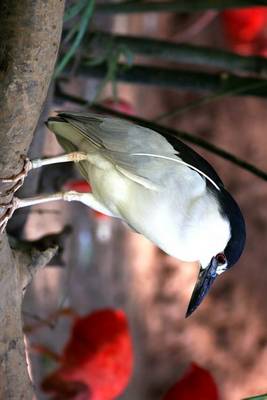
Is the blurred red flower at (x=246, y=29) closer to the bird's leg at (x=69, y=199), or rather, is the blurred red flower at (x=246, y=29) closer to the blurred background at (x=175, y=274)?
the blurred background at (x=175, y=274)

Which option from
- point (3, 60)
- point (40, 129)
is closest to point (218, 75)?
point (40, 129)

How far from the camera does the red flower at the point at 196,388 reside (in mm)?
570

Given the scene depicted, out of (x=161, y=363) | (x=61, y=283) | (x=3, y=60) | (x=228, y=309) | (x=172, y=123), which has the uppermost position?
(x=3, y=60)

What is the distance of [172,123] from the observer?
1.37m

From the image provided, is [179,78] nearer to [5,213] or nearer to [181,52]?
[181,52]

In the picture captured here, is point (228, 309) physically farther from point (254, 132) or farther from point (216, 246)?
point (216, 246)

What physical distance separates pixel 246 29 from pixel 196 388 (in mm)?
750

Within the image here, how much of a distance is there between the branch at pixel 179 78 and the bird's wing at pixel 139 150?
0.23 m

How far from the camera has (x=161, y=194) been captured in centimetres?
36

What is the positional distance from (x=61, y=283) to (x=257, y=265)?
0.40 m

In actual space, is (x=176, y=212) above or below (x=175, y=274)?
above

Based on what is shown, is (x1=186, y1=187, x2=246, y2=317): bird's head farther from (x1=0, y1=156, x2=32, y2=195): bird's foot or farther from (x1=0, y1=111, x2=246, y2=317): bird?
(x1=0, y1=156, x2=32, y2=195): bird's foot

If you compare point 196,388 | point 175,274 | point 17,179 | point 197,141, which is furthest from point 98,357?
point 175,274

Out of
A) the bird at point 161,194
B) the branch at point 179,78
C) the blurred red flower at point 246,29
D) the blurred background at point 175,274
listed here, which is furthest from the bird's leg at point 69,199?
the blurred red flower at point 246,29
